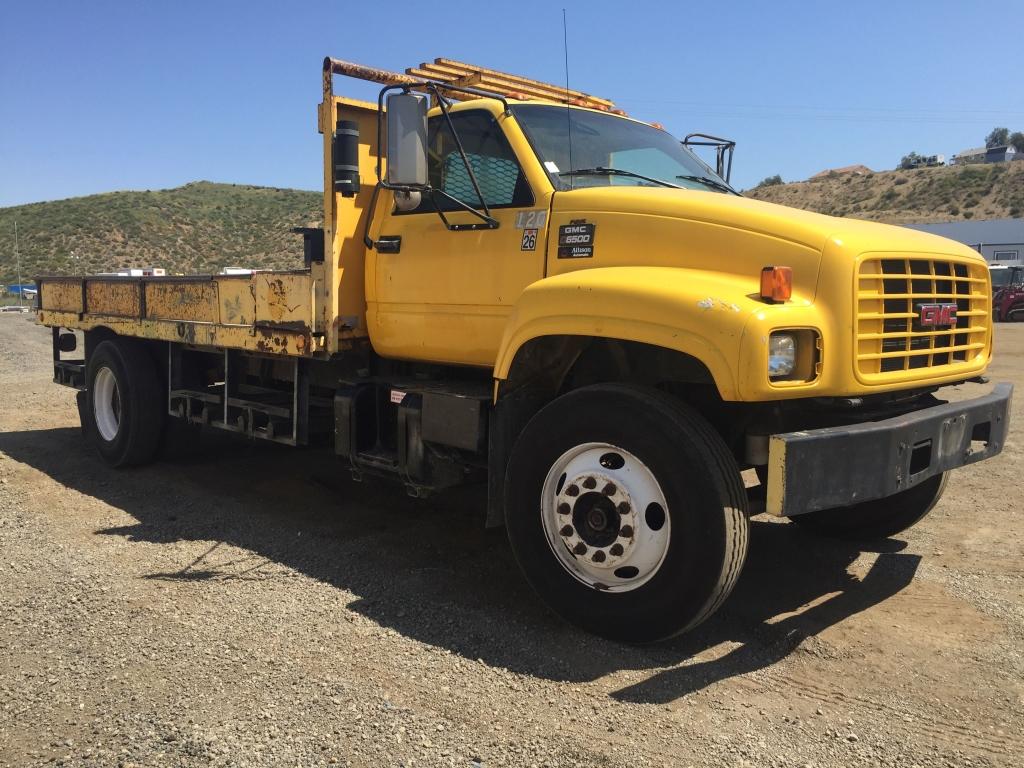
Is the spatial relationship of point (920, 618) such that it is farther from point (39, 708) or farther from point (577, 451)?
point (39, 708)

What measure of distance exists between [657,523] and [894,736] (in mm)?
1154

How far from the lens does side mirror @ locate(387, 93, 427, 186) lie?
13.9ft

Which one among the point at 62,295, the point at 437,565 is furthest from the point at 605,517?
the point at 62,295

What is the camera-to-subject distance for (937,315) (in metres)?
3.95

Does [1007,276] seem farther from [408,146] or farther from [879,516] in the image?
[408,146]

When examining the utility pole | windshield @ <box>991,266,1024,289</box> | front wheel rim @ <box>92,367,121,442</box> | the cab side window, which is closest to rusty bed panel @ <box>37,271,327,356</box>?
front wheel rim @ <box>92,367,121,442</box>

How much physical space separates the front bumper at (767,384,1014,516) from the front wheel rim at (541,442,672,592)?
0.52 meters

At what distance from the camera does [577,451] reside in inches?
151

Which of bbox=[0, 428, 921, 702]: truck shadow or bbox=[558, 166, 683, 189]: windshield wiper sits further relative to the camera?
bbox=[558, 166, 683, 189]: windshield wiper

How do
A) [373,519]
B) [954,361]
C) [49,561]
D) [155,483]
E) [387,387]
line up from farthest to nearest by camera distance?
[155,483] < [373,519] < [387,387] < [49,561] < [954,361]

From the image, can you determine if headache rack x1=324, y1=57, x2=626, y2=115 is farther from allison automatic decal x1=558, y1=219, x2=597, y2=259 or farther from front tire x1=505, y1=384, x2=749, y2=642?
front tire x1=505, y1=384, x2=749, y2=642

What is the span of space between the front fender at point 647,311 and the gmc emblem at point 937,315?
88 centimetres

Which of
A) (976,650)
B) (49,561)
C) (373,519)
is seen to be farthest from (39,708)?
(976,650)

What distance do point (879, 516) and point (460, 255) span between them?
2889 mm
